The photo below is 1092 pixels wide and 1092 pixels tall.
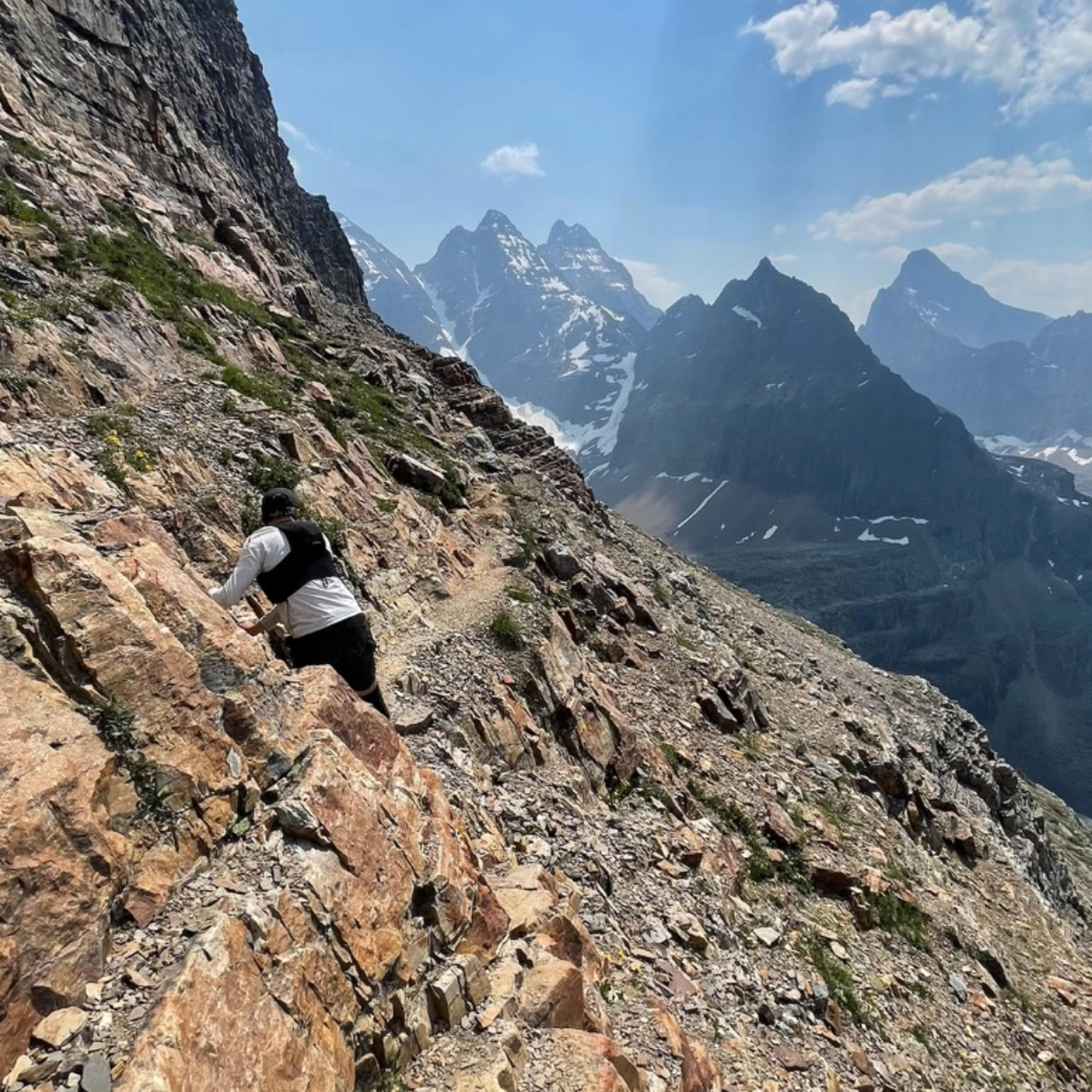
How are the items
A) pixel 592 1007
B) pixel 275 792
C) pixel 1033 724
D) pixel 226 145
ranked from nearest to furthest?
pixel 275 792
pixel 592 1007
pixel 226 145
pixel 1033 724

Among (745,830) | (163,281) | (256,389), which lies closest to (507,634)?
(745,830)

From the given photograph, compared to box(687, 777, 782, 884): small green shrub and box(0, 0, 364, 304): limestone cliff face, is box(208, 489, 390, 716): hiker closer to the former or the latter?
box(687, 777, 782, 884): small green shrub

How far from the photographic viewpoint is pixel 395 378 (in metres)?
45.4

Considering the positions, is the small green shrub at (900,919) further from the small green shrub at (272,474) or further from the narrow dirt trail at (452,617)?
the small green shrub at (272,474)

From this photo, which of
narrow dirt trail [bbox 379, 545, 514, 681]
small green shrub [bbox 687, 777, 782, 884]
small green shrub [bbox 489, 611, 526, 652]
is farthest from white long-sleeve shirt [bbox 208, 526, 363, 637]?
small green shrub [bbox 687, 777, 782, 884]

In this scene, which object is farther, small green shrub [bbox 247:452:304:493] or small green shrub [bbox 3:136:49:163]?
small green shrub [bbox 3:136:49:163]

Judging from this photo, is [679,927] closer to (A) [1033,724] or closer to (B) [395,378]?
(B) [395,378]

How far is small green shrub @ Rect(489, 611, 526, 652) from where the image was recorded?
58.7 feet

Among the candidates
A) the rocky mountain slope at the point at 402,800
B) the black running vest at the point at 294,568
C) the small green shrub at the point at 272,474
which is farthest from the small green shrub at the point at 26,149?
the black running vest at the point at 294,568

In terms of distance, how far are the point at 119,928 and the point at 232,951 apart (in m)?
0.85

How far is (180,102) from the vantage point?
232 feet

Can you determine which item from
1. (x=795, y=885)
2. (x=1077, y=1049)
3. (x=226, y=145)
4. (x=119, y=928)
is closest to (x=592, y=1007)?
(x=119, y=928)

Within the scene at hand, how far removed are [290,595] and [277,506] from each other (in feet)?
3.90

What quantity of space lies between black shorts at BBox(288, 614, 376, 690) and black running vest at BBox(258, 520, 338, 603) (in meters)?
0.64
